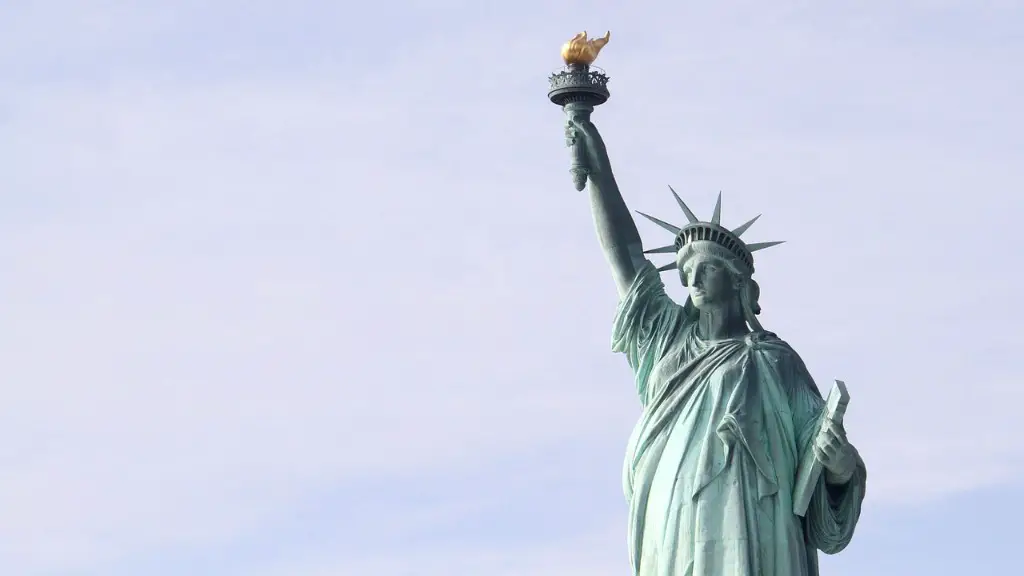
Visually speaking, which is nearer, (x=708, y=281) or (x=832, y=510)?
(x=832, y=510)

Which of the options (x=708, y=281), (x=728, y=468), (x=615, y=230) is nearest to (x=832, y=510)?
(x=728, y=468)

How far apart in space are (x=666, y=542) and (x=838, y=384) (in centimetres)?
198

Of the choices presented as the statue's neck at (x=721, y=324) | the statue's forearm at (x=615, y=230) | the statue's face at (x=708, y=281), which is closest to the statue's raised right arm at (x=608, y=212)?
the statue's forearm at (x=615, y=230)

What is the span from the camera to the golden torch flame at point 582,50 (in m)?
28.4

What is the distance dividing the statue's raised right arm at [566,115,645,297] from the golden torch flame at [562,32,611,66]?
0.50 metres

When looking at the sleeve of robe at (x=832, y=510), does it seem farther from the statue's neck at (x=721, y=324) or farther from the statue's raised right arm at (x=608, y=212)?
the statue's raised right arm at (x=608, y=212)

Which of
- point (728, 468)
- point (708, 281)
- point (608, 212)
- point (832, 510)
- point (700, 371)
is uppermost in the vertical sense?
point (608, 212)

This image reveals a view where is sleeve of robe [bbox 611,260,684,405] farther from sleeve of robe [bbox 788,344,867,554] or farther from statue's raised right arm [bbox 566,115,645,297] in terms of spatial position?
sleeve of robe [bbox 788,344,867,554]

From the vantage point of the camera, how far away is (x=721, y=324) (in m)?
27.7

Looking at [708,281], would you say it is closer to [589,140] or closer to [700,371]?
[700,371]

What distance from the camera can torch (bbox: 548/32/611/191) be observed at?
28.4 m

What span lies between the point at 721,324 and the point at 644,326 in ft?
2.31

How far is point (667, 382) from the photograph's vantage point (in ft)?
89.6

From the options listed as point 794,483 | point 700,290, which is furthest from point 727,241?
point 794,483
